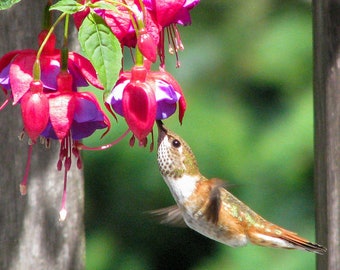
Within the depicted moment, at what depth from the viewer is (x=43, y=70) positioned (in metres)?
1.08

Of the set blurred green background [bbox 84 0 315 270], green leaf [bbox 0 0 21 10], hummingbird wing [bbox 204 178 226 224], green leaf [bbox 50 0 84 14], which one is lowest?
blurred green background [bbox 84 0 315 270]

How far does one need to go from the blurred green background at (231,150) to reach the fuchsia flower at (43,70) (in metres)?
1.22

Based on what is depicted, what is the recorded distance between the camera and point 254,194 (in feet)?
8.41

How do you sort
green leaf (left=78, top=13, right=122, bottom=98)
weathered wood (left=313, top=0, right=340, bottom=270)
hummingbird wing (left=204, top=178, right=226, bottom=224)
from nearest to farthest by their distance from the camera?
green leaf (left=78, top=13, right=122, bottom=98) < weathered wood (left=313, top=0, right=340, bottom=270) < hummingbird wing (left=204, top=178, right=226, bottom=224)

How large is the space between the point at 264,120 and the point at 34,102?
5.39 feet

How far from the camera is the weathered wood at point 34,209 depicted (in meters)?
1.45

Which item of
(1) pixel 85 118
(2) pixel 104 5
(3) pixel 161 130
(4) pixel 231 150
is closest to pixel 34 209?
(3) pixel 161 130

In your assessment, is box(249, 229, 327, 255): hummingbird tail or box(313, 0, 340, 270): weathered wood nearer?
box(313, 0, 340, 270): weathered wood

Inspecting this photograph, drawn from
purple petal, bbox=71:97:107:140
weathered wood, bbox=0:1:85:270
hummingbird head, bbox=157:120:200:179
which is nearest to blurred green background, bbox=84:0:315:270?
hummingbird head, bbox=157:120:200:179

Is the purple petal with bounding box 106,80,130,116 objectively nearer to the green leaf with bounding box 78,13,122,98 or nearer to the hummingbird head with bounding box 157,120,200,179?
the green leaf with bounding box 78,13,122,98

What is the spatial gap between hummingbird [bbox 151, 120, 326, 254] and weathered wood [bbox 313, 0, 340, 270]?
212mm

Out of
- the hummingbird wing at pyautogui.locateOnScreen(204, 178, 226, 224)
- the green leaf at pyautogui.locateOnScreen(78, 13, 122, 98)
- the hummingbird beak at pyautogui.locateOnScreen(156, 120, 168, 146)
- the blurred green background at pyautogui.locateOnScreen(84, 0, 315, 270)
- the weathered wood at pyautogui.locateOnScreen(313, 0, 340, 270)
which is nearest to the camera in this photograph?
the green leaf at pyautogui.locateOnScreen(78, 13, 122, 98)

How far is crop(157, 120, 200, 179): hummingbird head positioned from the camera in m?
1.75

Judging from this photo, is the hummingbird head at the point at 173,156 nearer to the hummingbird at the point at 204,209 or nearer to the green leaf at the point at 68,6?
the hummingbird at the point at 204,209
